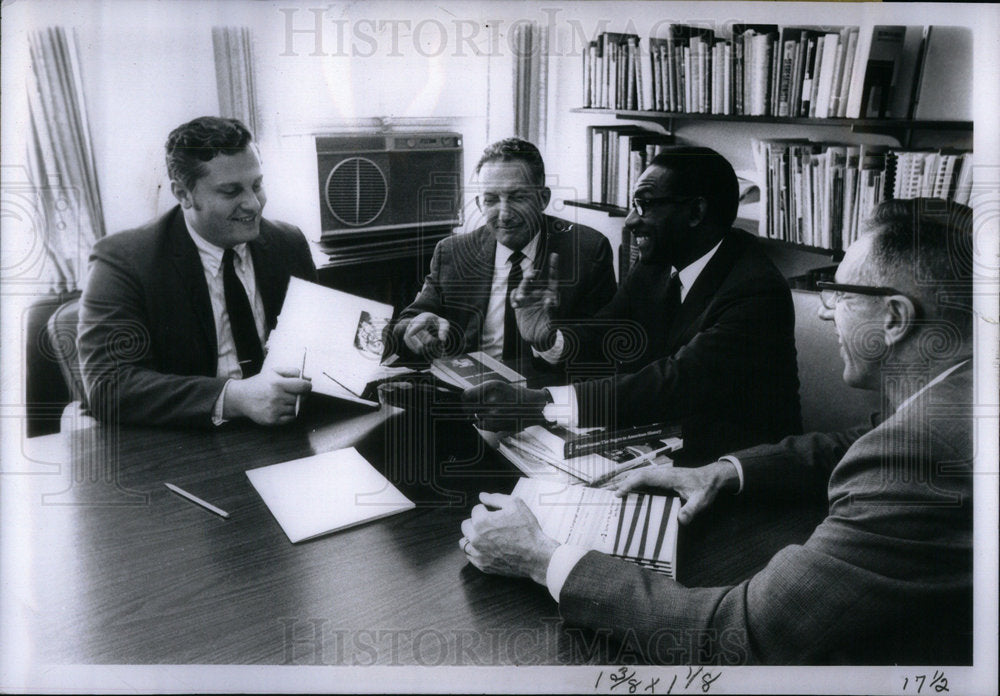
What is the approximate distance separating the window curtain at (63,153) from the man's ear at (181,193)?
0.15m

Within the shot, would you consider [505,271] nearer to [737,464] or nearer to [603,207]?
[603,207]

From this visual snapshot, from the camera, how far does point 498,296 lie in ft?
5.28

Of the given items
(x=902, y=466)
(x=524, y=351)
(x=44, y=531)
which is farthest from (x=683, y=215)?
(x=44, y=531)

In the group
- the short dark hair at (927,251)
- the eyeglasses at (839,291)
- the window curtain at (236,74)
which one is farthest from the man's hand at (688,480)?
the window curtain at (236,74)

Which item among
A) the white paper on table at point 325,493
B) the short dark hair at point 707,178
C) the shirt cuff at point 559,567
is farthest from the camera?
the short dark hair at point 707,178

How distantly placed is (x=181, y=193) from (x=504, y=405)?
0.79 meters

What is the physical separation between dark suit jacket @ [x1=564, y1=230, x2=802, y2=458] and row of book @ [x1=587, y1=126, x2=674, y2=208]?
0.54ft

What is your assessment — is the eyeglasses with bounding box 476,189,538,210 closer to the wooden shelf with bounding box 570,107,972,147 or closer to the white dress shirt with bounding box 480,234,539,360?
the white dress shirt with bounding box 480,234,539,360

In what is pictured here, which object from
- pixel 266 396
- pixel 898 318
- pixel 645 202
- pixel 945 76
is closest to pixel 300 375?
pixel 266 396

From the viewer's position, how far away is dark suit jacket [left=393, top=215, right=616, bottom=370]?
1595mm

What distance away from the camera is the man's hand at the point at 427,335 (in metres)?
1.61

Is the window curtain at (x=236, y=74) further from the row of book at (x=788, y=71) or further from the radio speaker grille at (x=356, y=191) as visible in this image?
the row of book at (x=788, y=71)

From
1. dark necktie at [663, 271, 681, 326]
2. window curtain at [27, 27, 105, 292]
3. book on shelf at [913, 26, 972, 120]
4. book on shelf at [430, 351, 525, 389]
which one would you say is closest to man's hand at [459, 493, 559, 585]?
book on shelf at [430, 351, 525, 389]

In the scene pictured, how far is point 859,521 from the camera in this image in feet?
4.66
